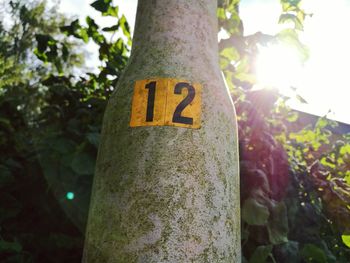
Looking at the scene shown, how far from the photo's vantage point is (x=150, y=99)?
0.92 m

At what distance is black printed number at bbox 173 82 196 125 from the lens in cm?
90

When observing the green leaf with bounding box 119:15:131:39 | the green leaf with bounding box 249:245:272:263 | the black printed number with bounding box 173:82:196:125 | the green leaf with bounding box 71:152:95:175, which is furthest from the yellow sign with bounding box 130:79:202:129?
the green leaf with bounding box 119:15:131:39

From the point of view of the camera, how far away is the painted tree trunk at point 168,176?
0.81 meters

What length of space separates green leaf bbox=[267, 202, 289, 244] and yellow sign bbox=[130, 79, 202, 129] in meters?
0.65

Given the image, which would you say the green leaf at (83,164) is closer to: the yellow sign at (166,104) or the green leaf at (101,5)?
the yellow sign at (166,104)

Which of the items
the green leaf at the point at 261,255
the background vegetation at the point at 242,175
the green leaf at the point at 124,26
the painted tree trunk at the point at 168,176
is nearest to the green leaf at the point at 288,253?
the background vegetation at the point at 242,175

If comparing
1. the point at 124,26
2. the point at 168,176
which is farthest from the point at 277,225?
the point at 124,26

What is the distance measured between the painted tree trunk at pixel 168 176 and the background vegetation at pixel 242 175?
14.1 inches

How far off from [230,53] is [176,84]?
750 millimetres

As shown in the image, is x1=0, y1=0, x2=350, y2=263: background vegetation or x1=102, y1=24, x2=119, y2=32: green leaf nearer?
x1=0, y1=0, x2=350, y2=263: background vegetation

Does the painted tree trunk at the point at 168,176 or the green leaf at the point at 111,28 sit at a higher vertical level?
the green leaf at the point at 111,28

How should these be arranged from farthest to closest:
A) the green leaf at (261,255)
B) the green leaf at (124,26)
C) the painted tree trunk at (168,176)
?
the green leaf at (124,26), the green leaf at (261,255), the painted tree trunk at (168,176)

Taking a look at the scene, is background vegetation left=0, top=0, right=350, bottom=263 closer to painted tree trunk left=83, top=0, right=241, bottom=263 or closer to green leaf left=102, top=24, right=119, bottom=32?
green leaf left=102, top=24, right=119, bottom=32

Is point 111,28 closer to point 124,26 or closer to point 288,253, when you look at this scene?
point 124,26
